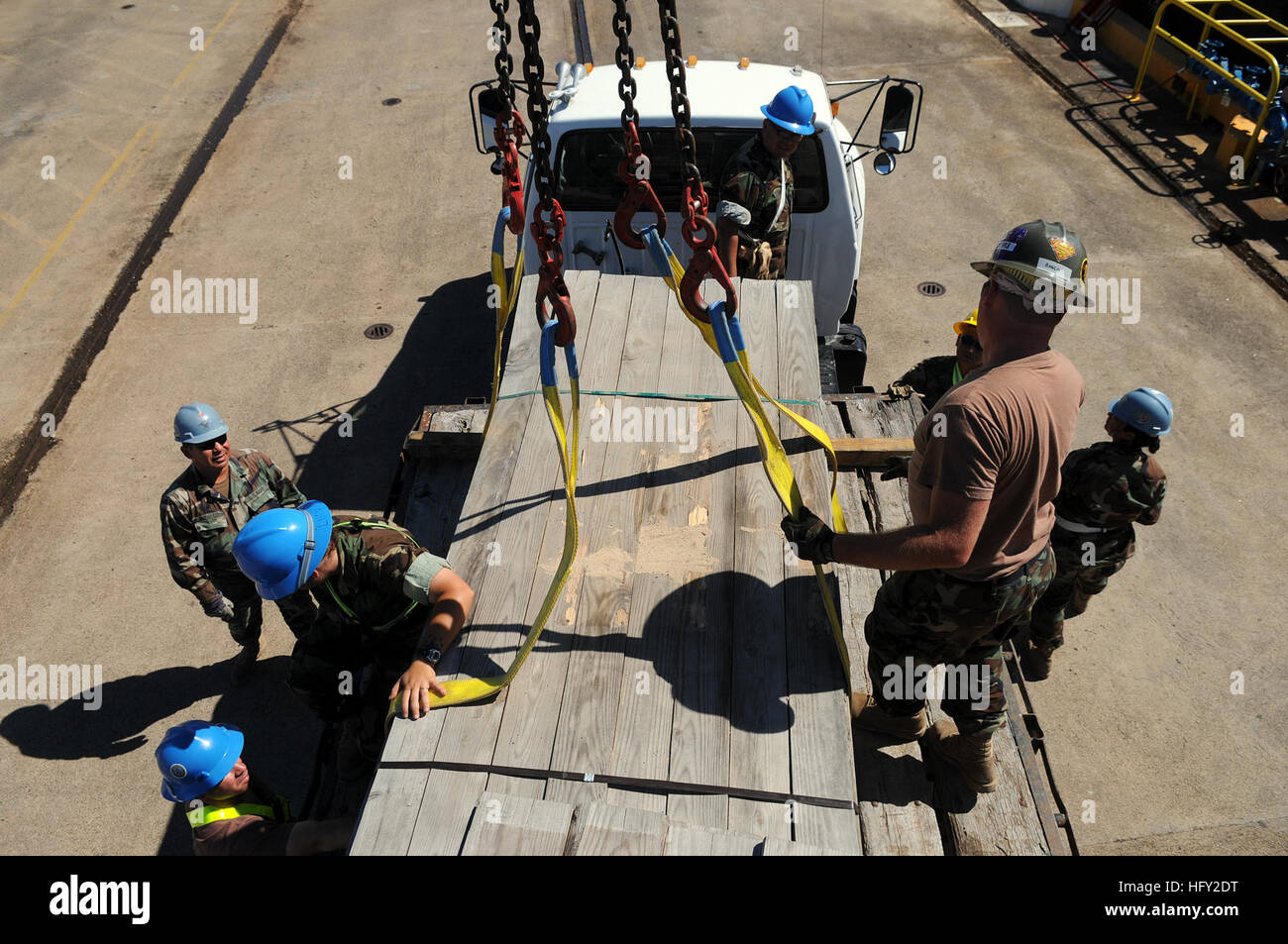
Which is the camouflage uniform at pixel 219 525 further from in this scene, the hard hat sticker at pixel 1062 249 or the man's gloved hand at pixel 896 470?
the hard hat sticker at pixel 1062 249

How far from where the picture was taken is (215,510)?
189 inches

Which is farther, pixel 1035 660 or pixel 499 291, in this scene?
pixel 1035 660

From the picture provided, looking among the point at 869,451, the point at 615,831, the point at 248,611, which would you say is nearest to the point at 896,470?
the point at 869,451

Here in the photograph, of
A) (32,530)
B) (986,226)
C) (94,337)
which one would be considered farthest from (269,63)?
(986,226)

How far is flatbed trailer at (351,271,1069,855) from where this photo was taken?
292 centimetres

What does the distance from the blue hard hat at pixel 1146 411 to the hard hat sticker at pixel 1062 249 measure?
1913 mm

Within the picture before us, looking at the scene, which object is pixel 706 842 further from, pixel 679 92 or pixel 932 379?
pixel 932 379

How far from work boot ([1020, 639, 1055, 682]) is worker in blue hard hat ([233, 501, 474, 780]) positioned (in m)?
3.58

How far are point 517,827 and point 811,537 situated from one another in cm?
146

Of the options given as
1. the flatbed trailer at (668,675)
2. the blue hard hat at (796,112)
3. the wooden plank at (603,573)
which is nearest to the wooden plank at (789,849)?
the flatbed trailer at (668,675)

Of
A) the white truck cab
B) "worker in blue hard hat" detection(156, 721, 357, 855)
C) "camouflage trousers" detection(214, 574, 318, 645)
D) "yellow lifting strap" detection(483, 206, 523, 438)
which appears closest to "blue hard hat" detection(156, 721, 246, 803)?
"worker in blue hard hat" detection(156, 721, 357, 855)

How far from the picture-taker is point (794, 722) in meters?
3.20

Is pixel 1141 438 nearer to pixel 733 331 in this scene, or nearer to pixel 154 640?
pixel 733 331

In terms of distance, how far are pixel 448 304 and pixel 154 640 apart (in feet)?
14.2
